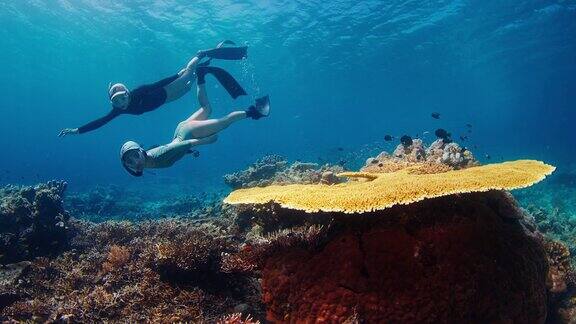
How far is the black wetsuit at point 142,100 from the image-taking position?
975 centimetres

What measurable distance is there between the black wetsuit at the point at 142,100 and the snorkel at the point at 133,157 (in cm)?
281

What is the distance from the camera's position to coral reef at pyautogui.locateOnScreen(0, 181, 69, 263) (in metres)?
9.15

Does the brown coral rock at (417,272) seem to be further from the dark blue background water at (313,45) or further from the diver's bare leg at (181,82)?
the dark blue background water at (313,45)

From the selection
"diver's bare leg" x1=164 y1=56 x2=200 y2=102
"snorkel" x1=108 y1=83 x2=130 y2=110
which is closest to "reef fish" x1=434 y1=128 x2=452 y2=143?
"diver's bare leg" x1=164 y1=56 x2=200 y2=102

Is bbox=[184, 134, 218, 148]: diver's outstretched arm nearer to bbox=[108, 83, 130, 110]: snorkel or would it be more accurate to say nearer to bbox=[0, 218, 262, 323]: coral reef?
bbox=[108, 83, 130, 110]: snorkel

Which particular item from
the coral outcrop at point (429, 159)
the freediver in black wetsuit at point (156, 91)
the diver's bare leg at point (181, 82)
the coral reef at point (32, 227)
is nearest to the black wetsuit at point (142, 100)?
the freediver in black wetsuit at point (156, 91)

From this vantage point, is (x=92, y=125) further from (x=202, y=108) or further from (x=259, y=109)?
(x=259, y=109)

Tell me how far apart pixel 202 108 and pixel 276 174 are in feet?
13.6

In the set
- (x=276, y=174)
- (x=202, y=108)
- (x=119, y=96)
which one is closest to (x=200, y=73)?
(x=202, y=108)

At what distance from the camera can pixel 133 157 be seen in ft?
24.6

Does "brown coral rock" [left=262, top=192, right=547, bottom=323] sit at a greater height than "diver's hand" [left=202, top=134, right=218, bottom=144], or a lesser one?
lesser

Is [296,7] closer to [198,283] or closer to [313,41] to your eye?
[313,41]

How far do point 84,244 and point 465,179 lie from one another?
990 centimetres

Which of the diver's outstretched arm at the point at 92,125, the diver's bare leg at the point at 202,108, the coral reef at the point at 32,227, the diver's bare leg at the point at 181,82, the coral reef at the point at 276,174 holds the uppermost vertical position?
the diver's bare leg at the point at 181,82
